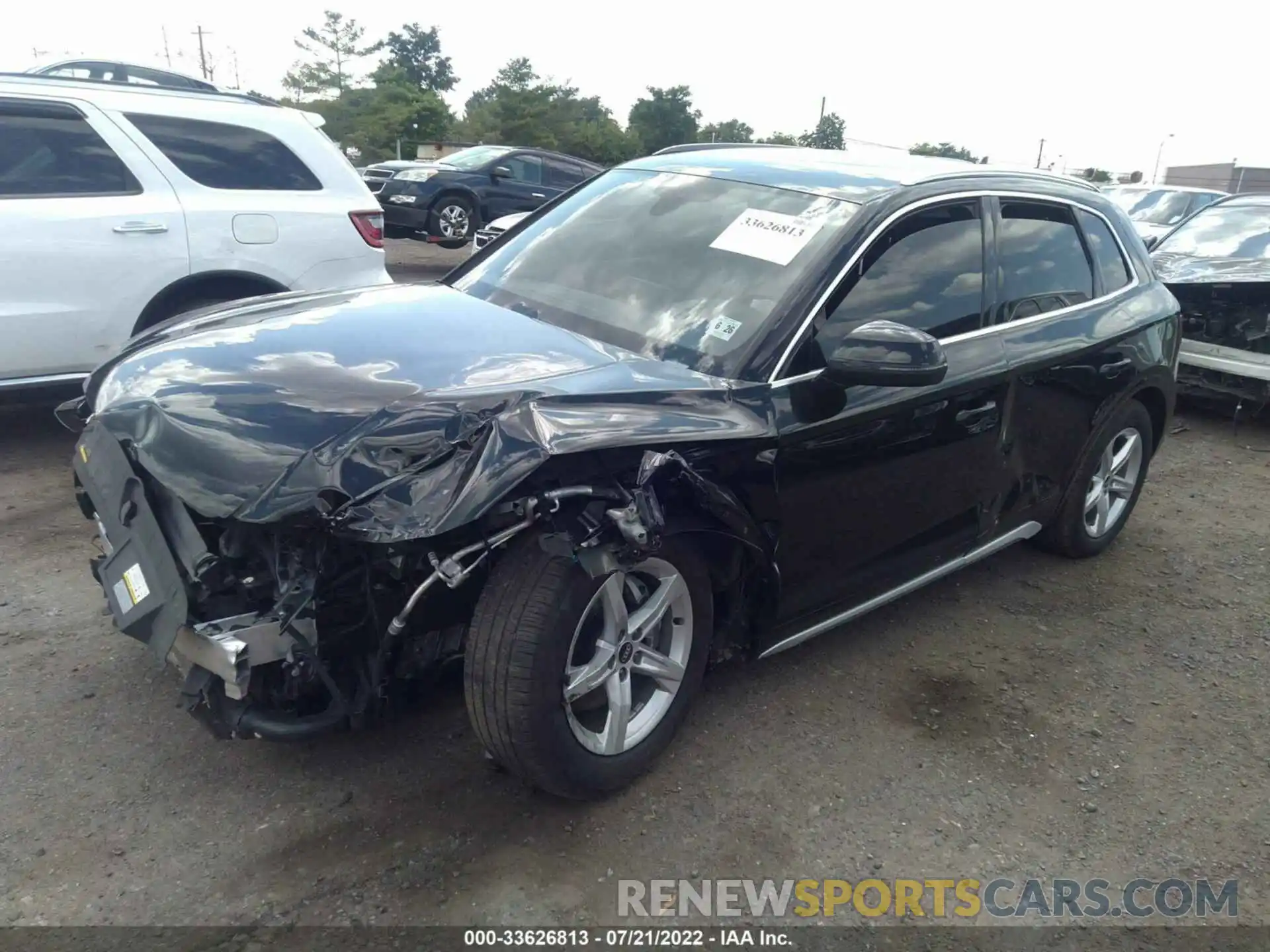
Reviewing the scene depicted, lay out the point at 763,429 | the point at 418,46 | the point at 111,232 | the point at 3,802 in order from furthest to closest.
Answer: the point at 418,46 < the point at 111,232 < the point at 763,429 < the point at 3,802

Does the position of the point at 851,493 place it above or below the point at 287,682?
above

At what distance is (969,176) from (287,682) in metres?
3.00

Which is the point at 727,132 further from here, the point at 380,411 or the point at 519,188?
the point at 380,411

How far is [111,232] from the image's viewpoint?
5.02 m

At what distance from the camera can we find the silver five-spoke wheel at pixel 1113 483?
455 centimetres

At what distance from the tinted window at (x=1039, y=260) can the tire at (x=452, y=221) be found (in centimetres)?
1013

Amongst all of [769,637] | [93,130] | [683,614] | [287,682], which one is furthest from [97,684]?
[93,130]

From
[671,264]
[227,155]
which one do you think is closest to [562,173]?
[227,155]

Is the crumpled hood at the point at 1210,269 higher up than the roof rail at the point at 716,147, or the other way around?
the roof rail at the point at 716,147

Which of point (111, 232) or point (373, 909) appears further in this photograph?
point (111, 232)

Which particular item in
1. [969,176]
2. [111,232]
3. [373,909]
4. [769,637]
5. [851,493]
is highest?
[969,176]

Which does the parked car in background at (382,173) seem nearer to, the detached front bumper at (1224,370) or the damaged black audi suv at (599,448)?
the detached front bumper at (1224,370)

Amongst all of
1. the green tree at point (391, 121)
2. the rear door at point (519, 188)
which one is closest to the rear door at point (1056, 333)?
the rear door at point (519, 188)

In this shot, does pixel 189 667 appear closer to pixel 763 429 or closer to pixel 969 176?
pixel 763 429
